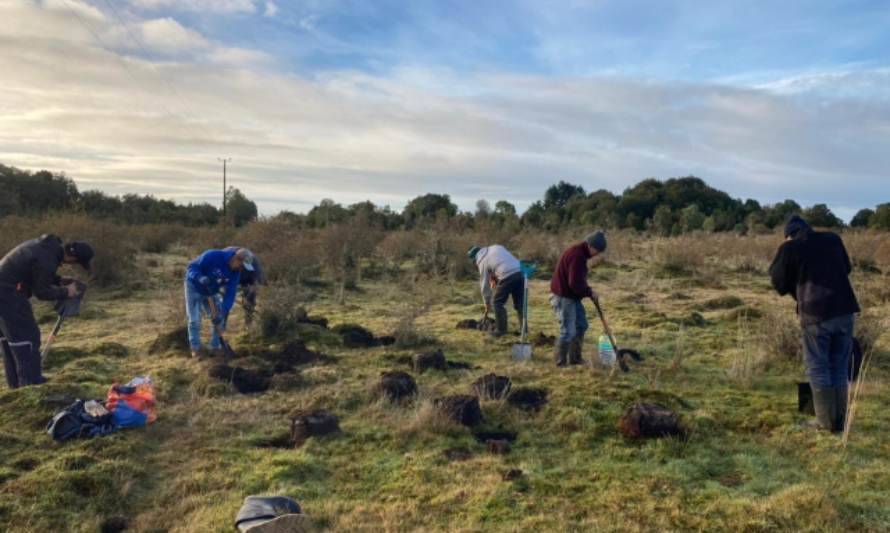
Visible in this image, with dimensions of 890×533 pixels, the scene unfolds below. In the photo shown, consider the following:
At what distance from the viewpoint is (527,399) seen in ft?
19.2

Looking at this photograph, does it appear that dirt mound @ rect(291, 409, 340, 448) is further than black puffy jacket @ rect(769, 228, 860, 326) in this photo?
Yes

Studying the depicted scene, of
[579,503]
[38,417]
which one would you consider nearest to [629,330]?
[579,503]

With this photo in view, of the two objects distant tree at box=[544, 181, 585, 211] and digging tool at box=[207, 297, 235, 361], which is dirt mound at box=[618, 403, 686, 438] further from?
distant tree at box=[544, 181, 585, 211]

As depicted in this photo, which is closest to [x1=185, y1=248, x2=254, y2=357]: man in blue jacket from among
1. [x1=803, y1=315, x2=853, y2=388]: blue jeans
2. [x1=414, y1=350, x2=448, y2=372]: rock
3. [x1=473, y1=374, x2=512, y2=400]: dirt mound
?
[x1=414, y1=350, x2=448, y2=372]: rock

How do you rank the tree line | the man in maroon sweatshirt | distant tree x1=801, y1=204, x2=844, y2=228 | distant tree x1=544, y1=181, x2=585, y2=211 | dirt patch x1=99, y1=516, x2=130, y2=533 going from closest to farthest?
dirt patch x1=99, y1=516, x2=130, y2=533
the man in maroon sweatshirt
the tree line
distant tree x1=801, y1=204, x2=844, y2=228
distant tree x1=544, y1=181, x2=585, y2=211

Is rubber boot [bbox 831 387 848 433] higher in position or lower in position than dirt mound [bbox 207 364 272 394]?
higher

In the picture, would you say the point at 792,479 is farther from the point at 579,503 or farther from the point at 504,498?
the point at 504,498

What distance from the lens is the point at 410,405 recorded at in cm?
580

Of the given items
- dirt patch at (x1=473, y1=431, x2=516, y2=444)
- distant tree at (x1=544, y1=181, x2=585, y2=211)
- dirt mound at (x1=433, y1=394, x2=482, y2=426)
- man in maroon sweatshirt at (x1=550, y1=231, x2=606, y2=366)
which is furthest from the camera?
distant tree at (x1=544, y1=181, x2=585, y2=211)

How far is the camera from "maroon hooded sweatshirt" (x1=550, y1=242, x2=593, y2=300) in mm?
6902

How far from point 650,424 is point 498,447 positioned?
3.88 feet

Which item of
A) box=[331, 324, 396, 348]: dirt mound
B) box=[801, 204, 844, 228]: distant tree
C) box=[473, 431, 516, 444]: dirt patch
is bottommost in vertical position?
box=[473, 431, 516, 444]: dirt patch

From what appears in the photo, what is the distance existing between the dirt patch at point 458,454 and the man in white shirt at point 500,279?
3795 mm

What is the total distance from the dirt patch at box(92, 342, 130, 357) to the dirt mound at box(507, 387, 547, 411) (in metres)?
4.93
